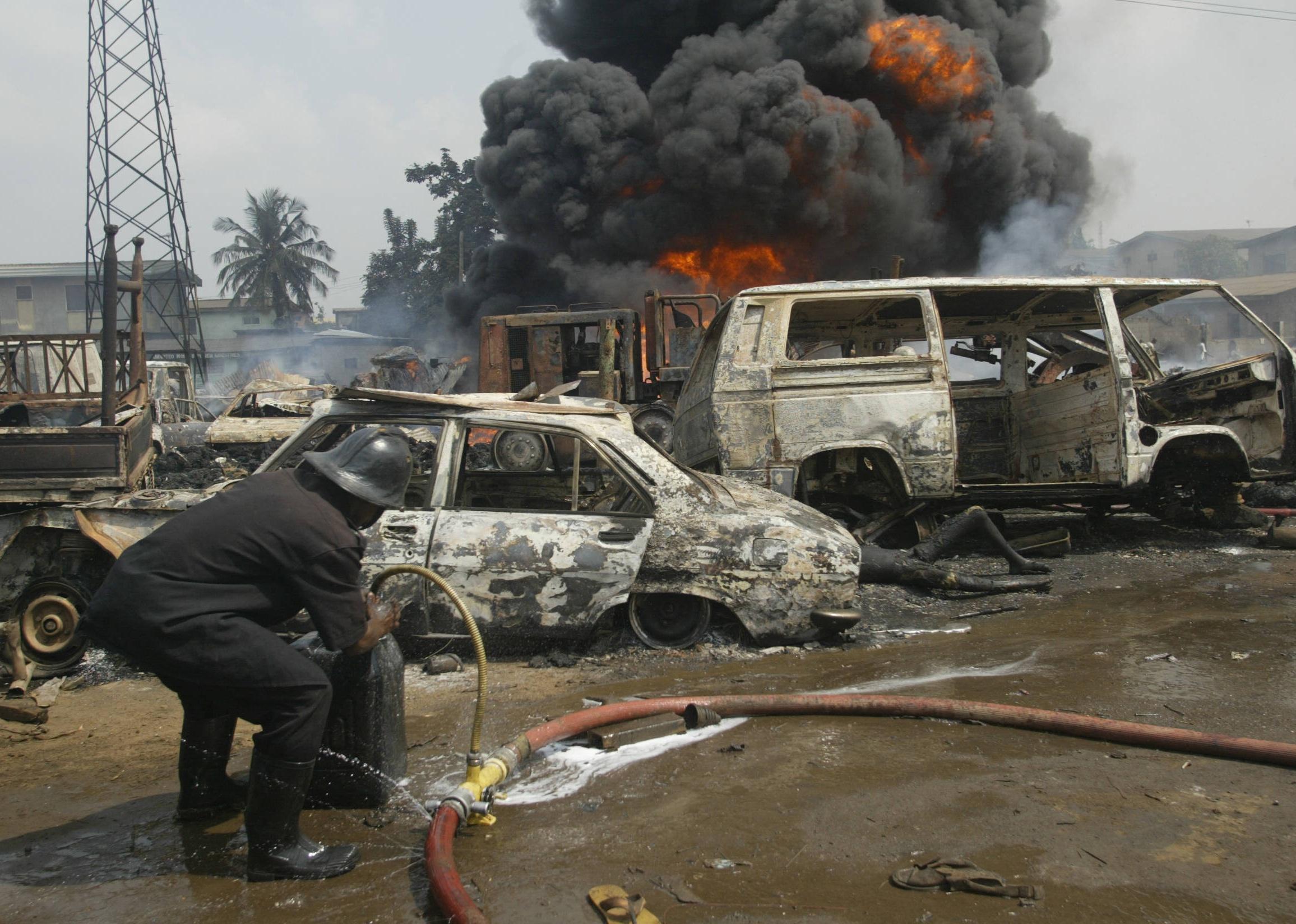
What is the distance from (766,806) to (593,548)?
1.94 metres

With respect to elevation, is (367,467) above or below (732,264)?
below

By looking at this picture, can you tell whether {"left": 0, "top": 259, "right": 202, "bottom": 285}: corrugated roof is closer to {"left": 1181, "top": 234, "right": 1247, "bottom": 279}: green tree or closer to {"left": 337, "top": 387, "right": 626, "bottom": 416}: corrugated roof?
{"left": 337, "top": 387, "right": 626, "bottom": 416}: corrugated roof

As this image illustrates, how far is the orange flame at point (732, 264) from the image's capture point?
2492 centimetres

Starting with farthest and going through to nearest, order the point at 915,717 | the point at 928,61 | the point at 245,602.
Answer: the point at 928,61
the point at 915,717
the point at 245,602

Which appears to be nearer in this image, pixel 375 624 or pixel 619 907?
pixel 619 907

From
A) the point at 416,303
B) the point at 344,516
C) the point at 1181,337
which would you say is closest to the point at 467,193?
the point at 416,303

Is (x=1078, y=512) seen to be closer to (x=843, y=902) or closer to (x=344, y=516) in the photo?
(x=843, y=902)

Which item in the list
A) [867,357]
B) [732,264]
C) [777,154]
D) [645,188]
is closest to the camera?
[867,357]

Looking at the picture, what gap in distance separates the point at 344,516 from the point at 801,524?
275cm

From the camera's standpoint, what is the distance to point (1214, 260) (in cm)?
6094

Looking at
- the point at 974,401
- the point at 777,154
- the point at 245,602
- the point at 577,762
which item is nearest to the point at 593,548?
the point at 577,762

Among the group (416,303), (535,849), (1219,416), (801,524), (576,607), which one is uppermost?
(416,303)

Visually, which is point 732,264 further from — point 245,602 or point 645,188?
point 245,602

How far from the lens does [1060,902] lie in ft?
7.60
